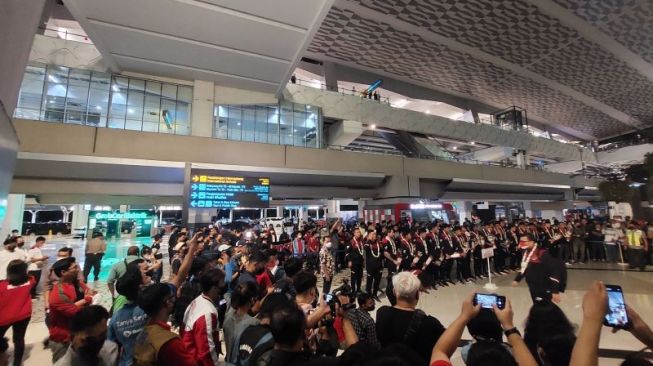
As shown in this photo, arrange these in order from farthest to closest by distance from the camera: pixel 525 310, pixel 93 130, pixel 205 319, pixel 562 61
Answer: pixel 562 61 < pixel 93 130 < pixel 525 310 < pixel 205 319

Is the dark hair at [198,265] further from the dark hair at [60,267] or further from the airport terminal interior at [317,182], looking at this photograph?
the dark hair at [60,267]

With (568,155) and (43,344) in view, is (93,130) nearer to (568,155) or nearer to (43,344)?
(43,344)

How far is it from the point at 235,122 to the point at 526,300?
485 inches

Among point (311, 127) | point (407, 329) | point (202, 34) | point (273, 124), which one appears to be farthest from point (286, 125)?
point (407, 329)

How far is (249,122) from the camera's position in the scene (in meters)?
13.3

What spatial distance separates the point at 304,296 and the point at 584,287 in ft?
26.7

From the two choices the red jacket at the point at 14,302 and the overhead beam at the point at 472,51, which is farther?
the overhead beam at the point at 472,51

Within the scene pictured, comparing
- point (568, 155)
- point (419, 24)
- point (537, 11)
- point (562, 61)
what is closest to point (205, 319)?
point (419, 24)

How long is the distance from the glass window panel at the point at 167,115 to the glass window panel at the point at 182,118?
0.15m

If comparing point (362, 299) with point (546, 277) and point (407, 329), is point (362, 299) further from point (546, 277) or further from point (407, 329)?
point (546, 277)

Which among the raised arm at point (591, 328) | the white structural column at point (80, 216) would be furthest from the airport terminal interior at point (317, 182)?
the white structural column at point (80, 216)

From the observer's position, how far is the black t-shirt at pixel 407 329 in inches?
65.8

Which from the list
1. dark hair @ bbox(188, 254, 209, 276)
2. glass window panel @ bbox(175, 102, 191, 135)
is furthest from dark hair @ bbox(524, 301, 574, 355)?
glass window panel @ bbox(175, 102, 191, 135)

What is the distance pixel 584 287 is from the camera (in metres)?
6.91
